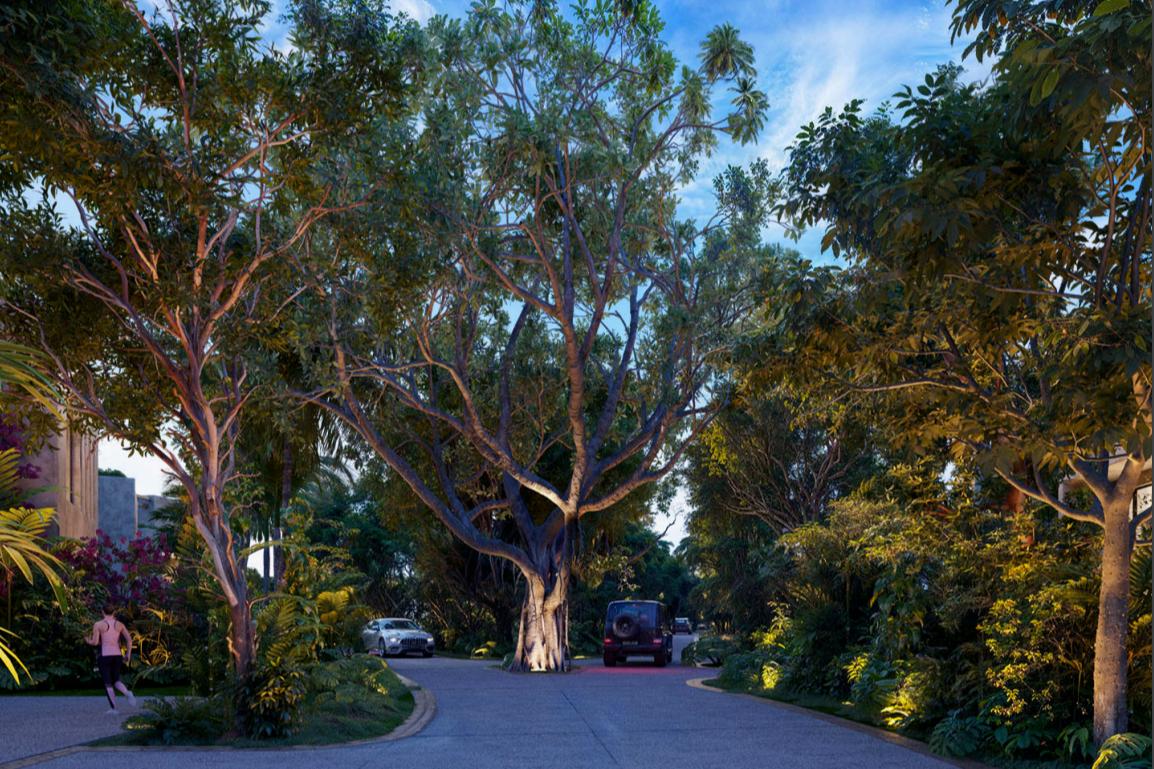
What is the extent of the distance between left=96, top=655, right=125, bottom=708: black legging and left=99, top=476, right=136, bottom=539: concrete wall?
93.2 feet

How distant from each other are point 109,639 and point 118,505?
2984 cm

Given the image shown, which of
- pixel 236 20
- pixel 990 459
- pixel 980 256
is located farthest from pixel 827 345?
pixel 236 20

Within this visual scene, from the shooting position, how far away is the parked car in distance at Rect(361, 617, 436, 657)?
133ft

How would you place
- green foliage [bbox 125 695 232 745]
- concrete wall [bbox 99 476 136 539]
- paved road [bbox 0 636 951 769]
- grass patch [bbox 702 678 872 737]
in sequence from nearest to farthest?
1. paved road [bbox 0 636 951 769]
2. green foliage [bbox 125 695 232 745]
3. grass patch [bbox 702 678 872 737]
4. concrete wall [bbox 99 476 136 539]

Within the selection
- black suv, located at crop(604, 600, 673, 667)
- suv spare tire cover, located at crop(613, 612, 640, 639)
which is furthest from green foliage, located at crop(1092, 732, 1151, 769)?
suv spare tire cover, located at crop(613, 612, 640, 639)

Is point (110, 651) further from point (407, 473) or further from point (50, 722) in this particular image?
point (407, 473)

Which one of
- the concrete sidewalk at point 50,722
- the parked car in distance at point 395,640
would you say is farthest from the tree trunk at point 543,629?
the concrete sidewalk at point 50,722

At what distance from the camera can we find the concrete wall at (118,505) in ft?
142

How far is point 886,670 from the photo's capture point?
15.9m

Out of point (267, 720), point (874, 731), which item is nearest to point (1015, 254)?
point (874, 731)

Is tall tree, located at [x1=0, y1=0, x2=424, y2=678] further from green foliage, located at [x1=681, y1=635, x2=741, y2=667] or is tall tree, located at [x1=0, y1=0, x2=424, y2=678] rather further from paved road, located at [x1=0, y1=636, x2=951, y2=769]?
green foliage, located at [x1=681, y1=635, x2=741, y2=667]

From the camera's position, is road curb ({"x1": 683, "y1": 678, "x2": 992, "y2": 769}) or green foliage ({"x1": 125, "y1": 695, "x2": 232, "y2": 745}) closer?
road curb ({"x1": 683, "y1": 678, "x2": 992, "y2": 769})

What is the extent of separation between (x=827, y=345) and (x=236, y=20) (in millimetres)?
7394

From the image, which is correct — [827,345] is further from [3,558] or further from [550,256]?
[550,256]
